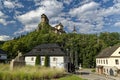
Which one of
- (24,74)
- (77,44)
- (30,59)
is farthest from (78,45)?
(24,74)

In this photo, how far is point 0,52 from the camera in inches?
2992

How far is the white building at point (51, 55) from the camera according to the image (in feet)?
188

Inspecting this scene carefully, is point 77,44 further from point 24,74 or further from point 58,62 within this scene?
point 24,74

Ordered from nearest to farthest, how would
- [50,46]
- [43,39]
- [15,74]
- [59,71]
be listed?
1. [15,74]
2. [59,71]
3. [50,46]
4. [43,39]

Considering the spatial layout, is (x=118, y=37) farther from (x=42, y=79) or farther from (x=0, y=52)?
(x=42, y=79)

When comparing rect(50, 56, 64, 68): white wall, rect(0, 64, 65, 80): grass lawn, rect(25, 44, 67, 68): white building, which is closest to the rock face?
rect(25, 44, 67, 68): white building

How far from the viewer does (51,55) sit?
5847cm

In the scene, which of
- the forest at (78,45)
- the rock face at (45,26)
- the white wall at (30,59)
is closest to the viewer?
the white wall at (30,59)

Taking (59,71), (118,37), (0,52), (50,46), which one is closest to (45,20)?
(118,37)

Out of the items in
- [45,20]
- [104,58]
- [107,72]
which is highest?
[45,20]

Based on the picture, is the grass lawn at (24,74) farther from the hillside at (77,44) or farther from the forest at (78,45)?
the hillside at (77,44)

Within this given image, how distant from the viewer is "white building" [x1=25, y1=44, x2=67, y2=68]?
57.3 metres

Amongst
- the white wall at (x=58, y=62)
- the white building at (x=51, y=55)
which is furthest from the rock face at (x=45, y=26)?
the white wall at (x=58, y=62)

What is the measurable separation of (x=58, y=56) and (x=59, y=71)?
20871 millimetres
